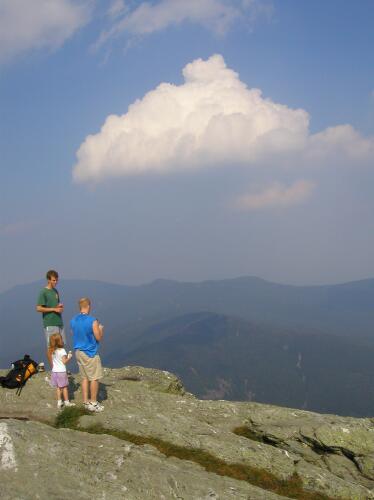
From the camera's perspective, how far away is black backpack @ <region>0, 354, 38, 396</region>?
19516mm

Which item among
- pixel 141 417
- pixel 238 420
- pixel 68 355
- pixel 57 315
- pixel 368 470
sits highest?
pixel 57 315

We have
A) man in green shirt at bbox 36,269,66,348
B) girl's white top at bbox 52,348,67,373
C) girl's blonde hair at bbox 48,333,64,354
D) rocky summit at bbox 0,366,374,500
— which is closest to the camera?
rocky summit at bbox 0,366,374,500

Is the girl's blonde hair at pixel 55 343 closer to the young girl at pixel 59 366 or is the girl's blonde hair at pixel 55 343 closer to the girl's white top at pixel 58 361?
the young girl at pixel 59 366

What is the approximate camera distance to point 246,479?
569 inches

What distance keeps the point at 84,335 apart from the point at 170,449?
5.73 meters

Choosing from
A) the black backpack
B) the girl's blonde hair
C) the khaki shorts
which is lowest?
the black backpack

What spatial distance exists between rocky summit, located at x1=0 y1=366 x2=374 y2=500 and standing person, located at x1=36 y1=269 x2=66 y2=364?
2749 mm

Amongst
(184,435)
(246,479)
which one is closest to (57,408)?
(184,435)

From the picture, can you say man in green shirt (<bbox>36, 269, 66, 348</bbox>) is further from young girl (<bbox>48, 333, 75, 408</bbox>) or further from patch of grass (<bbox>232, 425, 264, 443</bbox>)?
patch of grass (<bbox>232, 425, 264, 443</bbox>)

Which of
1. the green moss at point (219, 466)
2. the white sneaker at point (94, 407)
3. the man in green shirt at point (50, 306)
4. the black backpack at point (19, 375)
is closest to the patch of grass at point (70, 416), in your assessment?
the green moss at point (219, 466)

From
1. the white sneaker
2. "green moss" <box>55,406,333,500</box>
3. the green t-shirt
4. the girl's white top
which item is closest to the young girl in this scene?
the girl's white top

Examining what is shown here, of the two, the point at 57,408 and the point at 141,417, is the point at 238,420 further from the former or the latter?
the point at 57,408

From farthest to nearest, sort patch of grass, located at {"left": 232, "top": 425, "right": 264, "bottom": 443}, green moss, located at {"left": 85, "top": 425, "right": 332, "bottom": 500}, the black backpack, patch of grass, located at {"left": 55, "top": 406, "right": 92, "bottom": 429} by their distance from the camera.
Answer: the black backpack, patch of grass, located at {"left": 232, "top": 425, "right": 264, "bottom": 443}, patch of grass, located at {"left": 55, "top": 406, "right": 92, "bottom": 429}, green moss, located at {"left": 85, "top": 425, "right": 332, "bottom": 500}

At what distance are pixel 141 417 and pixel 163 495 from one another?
21.7 feet
